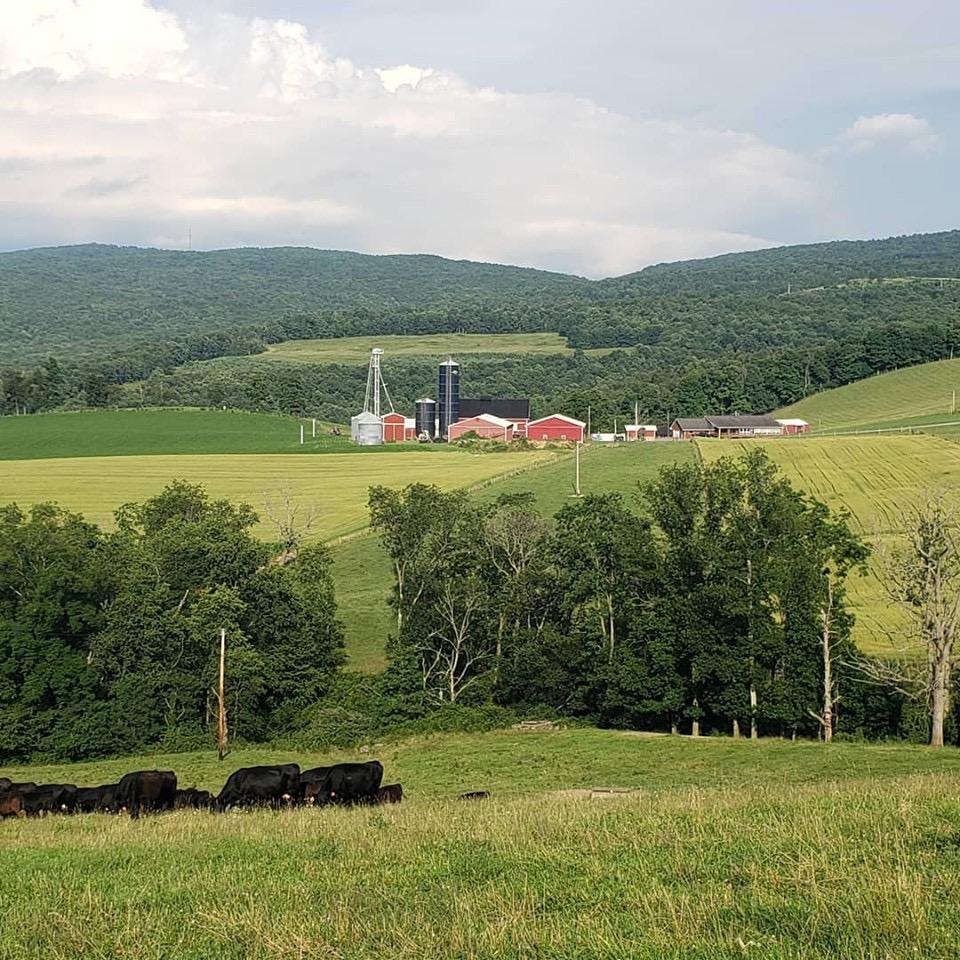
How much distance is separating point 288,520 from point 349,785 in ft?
158

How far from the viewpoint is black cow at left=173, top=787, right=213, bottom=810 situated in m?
22.5

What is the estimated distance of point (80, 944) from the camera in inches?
356

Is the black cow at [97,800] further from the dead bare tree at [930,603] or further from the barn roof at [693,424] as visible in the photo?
the barn roof at [693,424]

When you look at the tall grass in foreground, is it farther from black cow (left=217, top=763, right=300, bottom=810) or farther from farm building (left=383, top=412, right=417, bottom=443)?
farm building (left=383, top=412, right=417, bottom=443)

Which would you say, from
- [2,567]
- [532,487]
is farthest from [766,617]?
[532,487]

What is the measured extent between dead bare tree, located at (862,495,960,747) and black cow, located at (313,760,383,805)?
20.8 metres

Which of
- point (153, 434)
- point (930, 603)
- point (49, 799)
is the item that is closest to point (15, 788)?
point (49, 799)

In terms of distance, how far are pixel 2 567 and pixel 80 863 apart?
39941mm

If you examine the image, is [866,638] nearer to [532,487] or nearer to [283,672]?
[283,672]

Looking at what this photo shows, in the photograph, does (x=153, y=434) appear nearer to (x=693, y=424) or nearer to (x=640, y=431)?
(x=640, y=431)

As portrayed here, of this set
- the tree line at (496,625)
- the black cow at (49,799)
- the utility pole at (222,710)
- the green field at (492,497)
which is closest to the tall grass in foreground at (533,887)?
the black cow at (49,799)

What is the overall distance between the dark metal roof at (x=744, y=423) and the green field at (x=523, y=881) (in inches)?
5192

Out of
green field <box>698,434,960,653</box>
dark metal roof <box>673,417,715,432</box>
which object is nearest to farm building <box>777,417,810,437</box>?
dark metal roof <box>673,417,715,432</box>

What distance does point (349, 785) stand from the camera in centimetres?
2302
